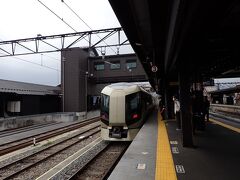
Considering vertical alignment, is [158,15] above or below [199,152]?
above

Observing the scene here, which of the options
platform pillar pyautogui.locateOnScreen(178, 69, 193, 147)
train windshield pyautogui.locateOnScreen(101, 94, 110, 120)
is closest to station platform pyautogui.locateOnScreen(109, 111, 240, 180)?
platform pillar pyautogui.locateOnScreen(178, 69, 193, 147)

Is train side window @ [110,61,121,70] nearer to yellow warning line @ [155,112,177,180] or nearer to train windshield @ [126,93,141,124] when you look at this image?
train windshield @ [126,93,141,124]

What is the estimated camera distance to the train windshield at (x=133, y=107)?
522 inches

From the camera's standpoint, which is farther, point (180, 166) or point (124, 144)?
point (124, 144)

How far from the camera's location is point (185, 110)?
322 inches

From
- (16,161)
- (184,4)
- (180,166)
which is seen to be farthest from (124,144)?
(184,4)

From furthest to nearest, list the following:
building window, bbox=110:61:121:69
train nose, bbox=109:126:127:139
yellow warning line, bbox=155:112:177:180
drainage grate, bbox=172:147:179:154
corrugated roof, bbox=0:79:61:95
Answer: building window, bbox=110:61:121:69 < corrugated roof, bbox=0:79:61:95 < train nose, bbox=109:126:127:139 < drainage grate, bbox=172:147:179:154 < yellow warning line, bbox=155:112:177:180

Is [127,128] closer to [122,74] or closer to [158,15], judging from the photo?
[158,15]

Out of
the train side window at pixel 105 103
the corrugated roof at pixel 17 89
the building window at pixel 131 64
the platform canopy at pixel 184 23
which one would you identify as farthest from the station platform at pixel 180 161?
the building window at pixel 131 64

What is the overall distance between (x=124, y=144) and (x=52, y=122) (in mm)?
18167

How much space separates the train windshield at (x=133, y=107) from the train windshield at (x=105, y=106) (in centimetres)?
103

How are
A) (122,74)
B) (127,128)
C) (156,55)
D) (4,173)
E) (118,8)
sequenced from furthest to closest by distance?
(122,74) → (127,128) → (156,55) → (4,173) → (118,8)

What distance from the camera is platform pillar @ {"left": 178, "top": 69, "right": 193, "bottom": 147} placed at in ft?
26.6

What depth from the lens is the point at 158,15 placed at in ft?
17.3
